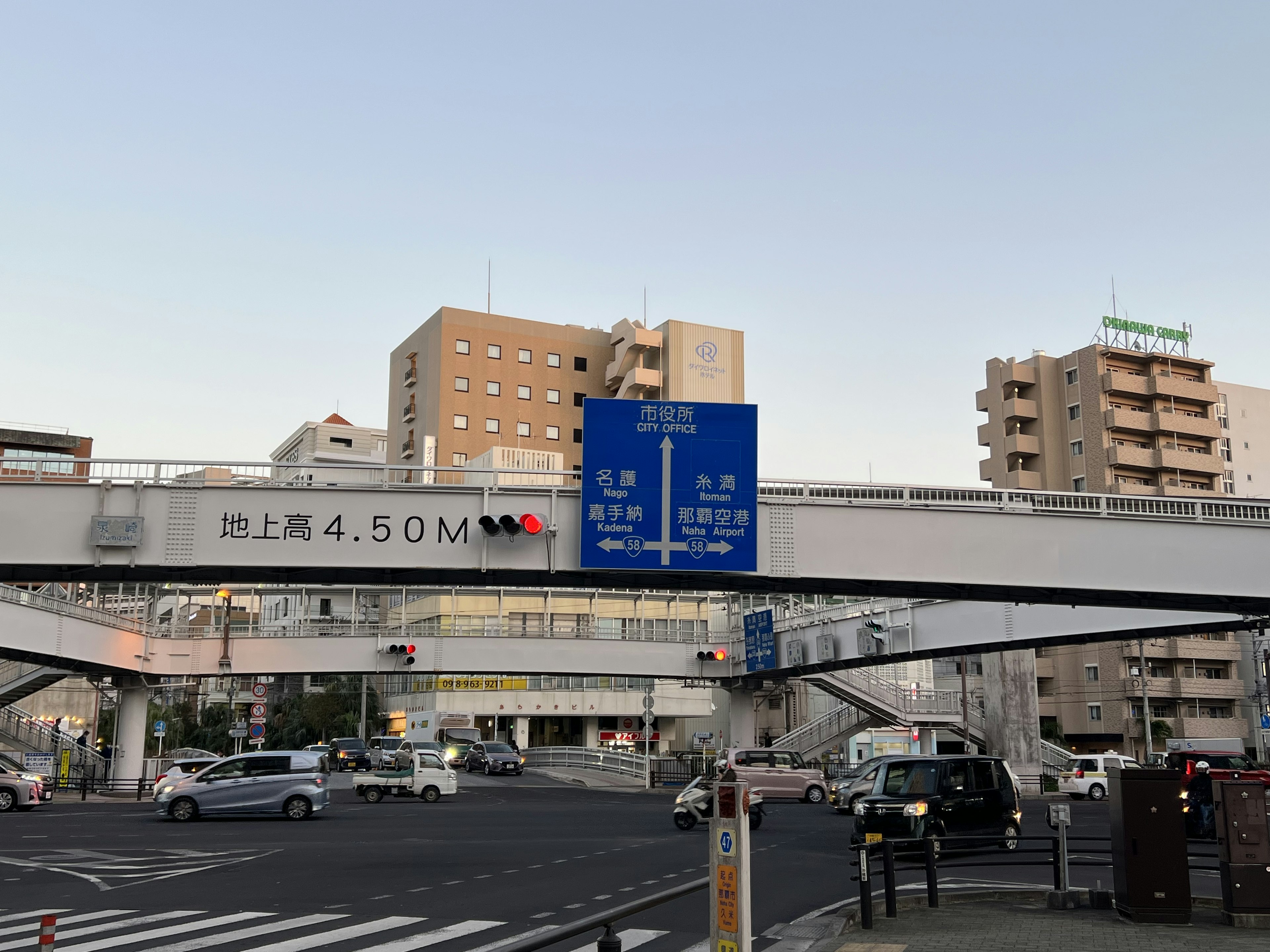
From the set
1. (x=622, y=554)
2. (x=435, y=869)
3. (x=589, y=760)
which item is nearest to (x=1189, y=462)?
(x=589, y=760)

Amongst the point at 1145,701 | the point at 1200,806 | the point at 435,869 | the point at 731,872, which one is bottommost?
the point at 435,869

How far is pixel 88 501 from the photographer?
74.8ft

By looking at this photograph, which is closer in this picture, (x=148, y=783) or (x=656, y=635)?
(x=148, y=783)

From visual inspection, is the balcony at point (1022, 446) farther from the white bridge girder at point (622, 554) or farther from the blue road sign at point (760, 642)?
the white bridge girder at point (622, 554)

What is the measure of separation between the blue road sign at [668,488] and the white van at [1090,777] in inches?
1143

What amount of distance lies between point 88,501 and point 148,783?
27.0 meters

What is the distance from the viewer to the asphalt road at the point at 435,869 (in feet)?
47.2

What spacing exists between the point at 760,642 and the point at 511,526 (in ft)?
94.8

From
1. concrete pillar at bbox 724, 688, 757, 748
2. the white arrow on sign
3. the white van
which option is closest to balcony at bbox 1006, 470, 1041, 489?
concrete pillar at bbox 724, 688, 757, 748

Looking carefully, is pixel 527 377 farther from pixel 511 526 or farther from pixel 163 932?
pixel 163 932

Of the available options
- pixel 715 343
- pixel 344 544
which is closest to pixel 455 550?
pixel 344 544

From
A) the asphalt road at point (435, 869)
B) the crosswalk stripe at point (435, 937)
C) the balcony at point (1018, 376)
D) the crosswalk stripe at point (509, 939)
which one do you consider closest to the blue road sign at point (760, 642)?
the asphalt road at point (435, 869)

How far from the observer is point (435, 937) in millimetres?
12555

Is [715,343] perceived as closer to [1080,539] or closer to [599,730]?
[599,730]
